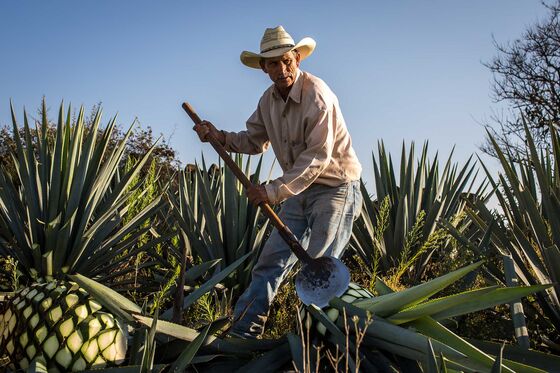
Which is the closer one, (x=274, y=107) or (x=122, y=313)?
(x=122, y=313)

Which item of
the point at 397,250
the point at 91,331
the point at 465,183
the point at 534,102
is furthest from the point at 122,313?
the point at 534,102

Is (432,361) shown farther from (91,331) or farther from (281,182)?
(281,182)

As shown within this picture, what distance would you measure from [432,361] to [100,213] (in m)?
3.26

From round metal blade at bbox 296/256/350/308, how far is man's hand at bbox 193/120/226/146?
4.55 feet

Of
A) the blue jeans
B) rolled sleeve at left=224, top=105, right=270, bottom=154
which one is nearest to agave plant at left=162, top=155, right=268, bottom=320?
rolled sleeve at left=224, top=105, right=270, bottom=154

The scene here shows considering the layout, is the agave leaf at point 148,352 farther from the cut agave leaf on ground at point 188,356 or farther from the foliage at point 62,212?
the foliage at point 62,212

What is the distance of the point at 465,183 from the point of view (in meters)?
6.36

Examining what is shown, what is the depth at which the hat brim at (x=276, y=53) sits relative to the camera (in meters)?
3.73

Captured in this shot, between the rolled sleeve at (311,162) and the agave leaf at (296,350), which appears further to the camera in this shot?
the rolled sleeve at (311,162)

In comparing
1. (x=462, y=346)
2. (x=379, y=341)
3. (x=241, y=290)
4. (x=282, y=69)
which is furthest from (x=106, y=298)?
(x=241, y=290)

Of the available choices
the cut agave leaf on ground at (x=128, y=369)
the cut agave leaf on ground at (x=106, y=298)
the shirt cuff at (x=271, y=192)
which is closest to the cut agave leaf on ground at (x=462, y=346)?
the cut agave leaf on ground at (x=128, y=369)

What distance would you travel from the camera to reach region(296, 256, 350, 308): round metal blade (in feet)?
9.53

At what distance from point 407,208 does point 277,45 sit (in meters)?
2.44

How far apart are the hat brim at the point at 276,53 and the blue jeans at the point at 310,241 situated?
80 cm
